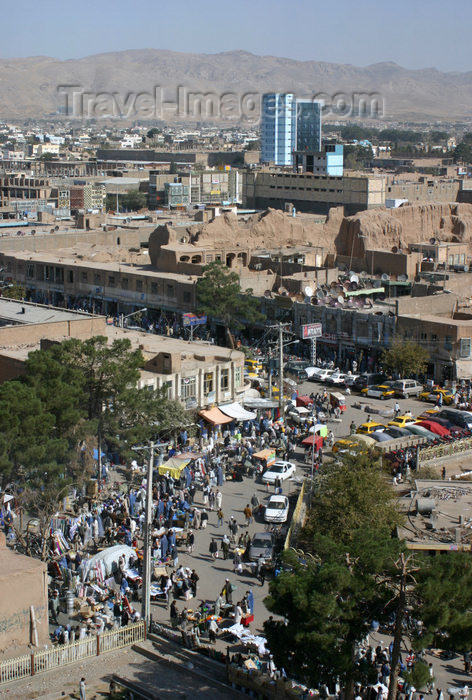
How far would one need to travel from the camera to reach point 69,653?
54.0 feet

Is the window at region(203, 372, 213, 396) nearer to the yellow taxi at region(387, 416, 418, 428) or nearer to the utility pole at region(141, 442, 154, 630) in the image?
the yellow taxi at region(387, 416, 418, 428)

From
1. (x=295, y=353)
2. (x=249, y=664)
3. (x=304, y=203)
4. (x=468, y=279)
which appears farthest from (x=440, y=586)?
(x=304, y=203)

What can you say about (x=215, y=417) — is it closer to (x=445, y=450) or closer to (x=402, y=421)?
(x=402, y=421)

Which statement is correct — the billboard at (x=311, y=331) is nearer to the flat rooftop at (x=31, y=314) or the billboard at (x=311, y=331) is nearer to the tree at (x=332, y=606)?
the flat rooftop at (x=31, y=314)

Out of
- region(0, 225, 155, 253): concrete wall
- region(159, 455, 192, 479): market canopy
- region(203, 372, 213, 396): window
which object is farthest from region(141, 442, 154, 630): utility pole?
region(0, 225, 155, 253): concrete wall

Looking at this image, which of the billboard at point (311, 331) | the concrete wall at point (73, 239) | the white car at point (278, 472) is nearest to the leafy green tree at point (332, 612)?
the white car at point (278, 472)

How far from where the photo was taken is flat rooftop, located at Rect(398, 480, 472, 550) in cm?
2148

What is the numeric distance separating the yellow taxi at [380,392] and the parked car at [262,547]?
14650 millimetres

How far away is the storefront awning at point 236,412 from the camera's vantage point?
32.1m

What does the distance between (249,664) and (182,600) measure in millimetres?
4028

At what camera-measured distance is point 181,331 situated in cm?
4606

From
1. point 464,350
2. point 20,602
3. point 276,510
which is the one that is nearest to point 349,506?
point 276,510

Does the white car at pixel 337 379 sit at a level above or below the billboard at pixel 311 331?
below

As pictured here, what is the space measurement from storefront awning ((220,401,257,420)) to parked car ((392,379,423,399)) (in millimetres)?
6748
